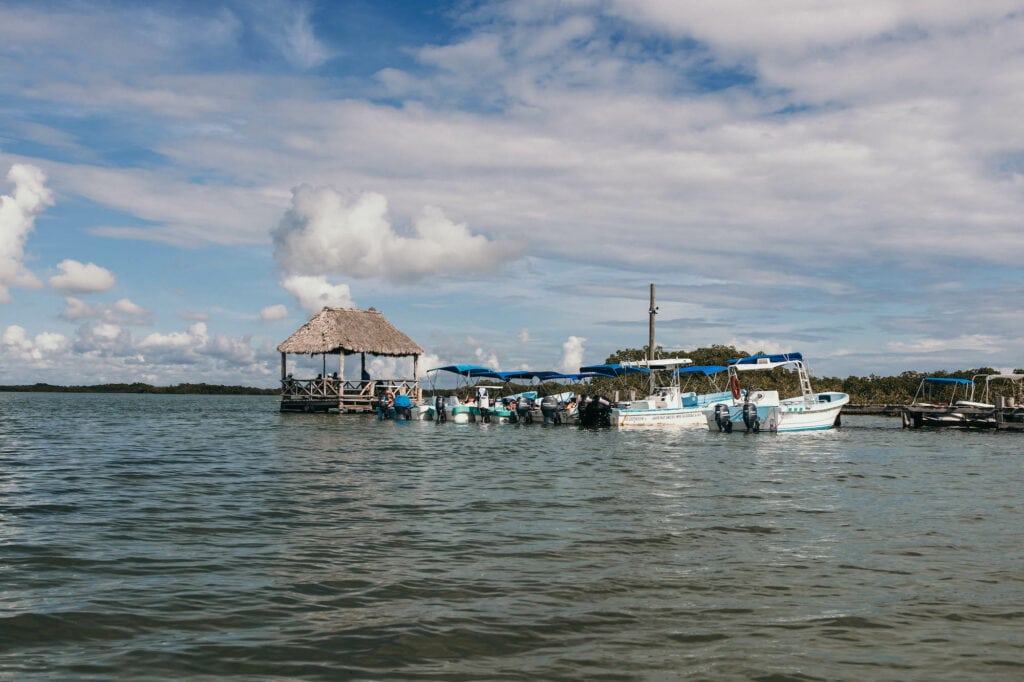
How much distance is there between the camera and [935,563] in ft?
31.9

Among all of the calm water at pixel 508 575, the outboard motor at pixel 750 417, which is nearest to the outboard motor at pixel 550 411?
the outboard motor at pixel 750 417

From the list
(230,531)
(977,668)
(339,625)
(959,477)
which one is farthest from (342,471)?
(977,668)

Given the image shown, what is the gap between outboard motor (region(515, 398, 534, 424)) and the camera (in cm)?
4553

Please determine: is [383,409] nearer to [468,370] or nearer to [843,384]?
[468,370]

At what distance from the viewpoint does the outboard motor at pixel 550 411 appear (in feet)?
142

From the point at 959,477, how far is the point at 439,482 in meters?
12.1

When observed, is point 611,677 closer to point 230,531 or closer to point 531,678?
point 531,678

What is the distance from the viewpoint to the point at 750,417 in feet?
119

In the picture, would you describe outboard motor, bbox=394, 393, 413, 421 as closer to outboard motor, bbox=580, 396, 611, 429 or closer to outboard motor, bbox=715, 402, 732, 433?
outboard motor, bbox=580, 396, 611, 429

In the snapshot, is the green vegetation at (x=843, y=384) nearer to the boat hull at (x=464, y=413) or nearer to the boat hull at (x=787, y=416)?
the boat hull at (x=464, y=413)

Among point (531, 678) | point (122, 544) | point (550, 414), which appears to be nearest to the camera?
point (531, 678)

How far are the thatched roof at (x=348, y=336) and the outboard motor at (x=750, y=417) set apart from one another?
26.5 m

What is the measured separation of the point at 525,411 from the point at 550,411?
2477 mm

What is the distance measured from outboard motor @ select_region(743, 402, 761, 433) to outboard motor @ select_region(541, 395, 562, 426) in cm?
1043
